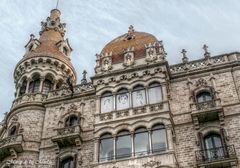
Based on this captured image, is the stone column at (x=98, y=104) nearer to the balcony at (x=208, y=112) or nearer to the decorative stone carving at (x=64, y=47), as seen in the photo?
the balcony at (x=208, y=112)

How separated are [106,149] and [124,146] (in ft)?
4.04

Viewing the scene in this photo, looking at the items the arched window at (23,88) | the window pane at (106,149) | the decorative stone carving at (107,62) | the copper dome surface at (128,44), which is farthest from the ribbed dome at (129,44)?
the window pane at (106,149)

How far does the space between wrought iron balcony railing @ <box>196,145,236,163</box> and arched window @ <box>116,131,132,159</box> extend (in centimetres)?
428

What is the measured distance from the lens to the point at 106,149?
27.3 metres

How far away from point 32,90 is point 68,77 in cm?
350

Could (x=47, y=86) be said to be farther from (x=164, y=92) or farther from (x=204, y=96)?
(x=204, y=96)

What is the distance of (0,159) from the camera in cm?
3077

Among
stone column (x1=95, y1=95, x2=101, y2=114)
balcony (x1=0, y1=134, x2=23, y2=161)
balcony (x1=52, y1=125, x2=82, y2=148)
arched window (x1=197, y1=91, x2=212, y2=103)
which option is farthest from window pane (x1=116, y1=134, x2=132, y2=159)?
balcony (x1=0, y1=134, x2=23, y2=161)

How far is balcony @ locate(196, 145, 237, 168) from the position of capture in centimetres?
2483

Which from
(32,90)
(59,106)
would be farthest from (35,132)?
(32,90)

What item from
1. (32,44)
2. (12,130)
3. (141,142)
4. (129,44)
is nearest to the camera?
(141,142)

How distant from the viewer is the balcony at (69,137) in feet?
95.5

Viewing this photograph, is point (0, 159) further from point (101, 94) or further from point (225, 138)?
point (225, 138)

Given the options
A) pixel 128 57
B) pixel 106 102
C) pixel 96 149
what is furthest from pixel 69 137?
pixel 128 57
